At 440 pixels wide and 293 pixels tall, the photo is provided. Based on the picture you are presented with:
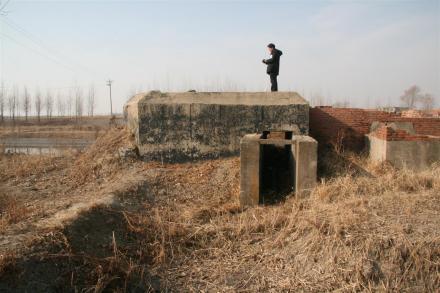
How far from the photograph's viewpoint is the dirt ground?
12.8ft

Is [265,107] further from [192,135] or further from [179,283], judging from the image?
[179,283]

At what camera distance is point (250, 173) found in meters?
6.52

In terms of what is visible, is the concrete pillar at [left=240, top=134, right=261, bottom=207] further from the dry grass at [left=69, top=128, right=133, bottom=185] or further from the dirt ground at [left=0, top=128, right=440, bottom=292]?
the dry grass at [left=69, top=128, right=133, bottom=185]

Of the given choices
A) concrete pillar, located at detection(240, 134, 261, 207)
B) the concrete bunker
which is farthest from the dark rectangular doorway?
concrete pillar, located at detection(240, 134, 261, 207)

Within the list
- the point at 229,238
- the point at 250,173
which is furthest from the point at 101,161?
the point at 229,238

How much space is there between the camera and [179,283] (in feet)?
13.8

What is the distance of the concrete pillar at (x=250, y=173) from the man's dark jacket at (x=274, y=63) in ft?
9.53

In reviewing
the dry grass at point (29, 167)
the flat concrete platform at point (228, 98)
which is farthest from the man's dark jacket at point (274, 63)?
the dry grass at point (29, 167)

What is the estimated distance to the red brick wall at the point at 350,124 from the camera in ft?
27.4

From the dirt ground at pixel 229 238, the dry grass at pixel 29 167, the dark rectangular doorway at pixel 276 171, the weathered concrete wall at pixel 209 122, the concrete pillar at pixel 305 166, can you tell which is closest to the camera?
the dirt ground at pixel 229 238

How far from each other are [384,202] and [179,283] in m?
3.23

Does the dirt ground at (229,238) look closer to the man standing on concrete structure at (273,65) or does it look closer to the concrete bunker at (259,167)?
the concrete bunker at (259,167)

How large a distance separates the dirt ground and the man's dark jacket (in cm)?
293

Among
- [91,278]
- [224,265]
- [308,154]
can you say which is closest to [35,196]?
[91,278]
